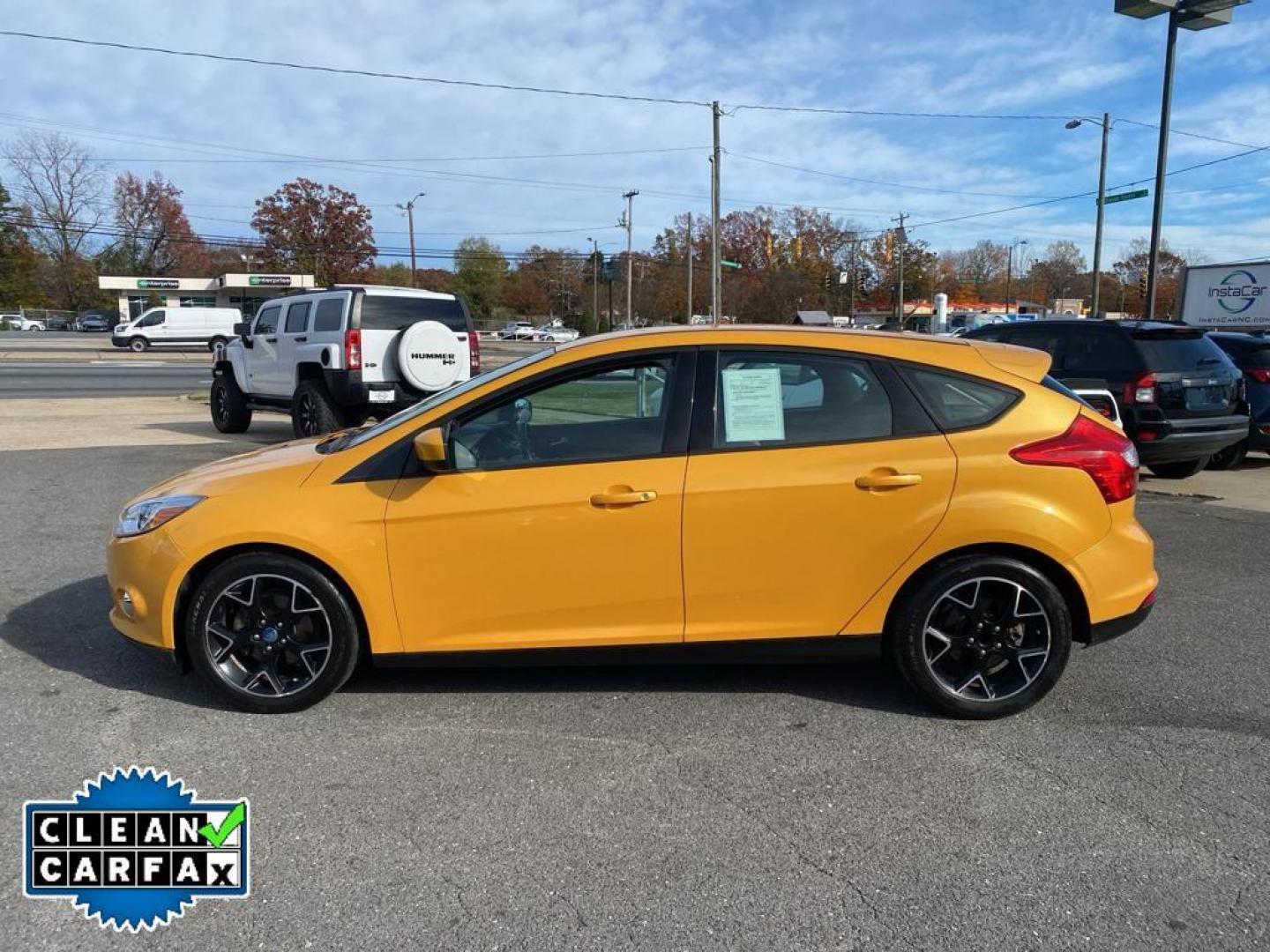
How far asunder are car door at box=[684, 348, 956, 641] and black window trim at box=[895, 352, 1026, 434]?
0.04 m

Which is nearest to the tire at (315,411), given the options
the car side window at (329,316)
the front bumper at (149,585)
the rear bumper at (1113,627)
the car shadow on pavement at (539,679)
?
the car side window at (329,316)

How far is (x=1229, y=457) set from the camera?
10477mm

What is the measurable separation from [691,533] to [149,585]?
224 cm

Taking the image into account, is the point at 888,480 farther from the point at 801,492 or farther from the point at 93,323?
the point at 93,323

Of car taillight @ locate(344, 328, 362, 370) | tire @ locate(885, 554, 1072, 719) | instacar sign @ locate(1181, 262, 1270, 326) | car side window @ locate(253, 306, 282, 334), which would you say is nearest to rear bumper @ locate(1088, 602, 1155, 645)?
tire @ locate(885, 554, 1072, 719)

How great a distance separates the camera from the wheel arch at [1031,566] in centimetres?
354

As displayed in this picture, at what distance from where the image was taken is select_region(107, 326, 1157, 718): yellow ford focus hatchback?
137 inches

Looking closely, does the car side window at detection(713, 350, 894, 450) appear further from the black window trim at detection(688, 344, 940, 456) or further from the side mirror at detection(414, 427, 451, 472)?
the side mirror at detection(414, 427, 451, 472)

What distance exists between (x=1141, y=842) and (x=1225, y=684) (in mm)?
1615

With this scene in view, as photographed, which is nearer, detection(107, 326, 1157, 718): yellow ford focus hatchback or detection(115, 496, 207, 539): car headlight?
detection(107, 326, 1157, 718): yellow ford focus hatchback

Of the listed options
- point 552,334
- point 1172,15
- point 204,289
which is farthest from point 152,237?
point 1172,15

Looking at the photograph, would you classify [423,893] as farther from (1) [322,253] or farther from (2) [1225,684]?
(1) [322,253]

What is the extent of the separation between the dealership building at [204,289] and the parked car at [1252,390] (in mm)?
61653

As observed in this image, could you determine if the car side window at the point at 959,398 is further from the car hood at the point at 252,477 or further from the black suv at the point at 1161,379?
the black suv at the point at 1161,379
